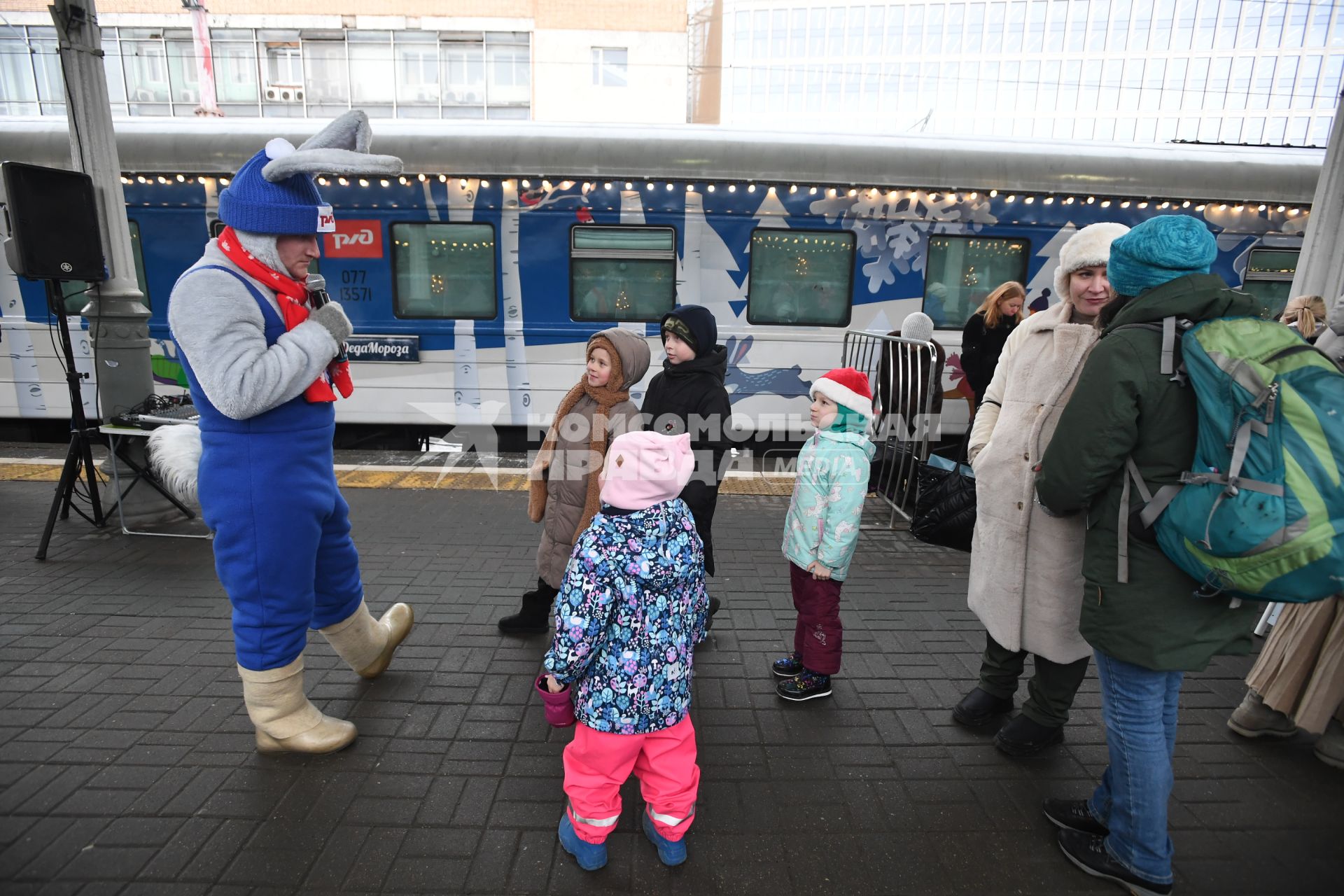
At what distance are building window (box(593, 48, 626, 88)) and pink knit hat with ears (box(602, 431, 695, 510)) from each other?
31.7 meters

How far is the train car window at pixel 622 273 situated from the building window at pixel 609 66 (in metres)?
26.6

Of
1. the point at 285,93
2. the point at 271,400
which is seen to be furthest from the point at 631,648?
the point at 285,93

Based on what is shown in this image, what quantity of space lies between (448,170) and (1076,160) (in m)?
6.03

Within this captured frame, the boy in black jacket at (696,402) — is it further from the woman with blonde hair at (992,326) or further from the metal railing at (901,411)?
the woman with blonde hair at (992,326)

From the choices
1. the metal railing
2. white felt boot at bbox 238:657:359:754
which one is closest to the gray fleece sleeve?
white felt boot at bbox 238:657:359:754

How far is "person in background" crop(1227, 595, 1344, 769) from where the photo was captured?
8.84 ft

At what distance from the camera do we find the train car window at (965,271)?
6.98 m

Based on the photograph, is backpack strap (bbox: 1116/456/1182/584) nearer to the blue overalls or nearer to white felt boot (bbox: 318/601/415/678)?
the blue overalls

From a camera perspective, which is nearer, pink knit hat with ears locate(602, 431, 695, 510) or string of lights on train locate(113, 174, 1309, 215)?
pink knit hat with ears locate(602, 431, 695, 510)

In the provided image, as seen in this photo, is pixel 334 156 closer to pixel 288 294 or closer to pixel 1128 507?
pixel 288 294

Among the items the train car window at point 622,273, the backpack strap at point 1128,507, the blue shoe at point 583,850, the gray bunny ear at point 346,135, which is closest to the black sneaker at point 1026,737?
the backpack strap at point 1128,507

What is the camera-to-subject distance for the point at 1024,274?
7016mm

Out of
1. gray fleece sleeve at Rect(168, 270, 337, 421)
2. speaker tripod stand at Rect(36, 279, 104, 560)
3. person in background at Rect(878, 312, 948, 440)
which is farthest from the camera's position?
person in background at Rect(878, 312, 948, 440)

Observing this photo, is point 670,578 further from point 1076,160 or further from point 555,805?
point 1076,160
